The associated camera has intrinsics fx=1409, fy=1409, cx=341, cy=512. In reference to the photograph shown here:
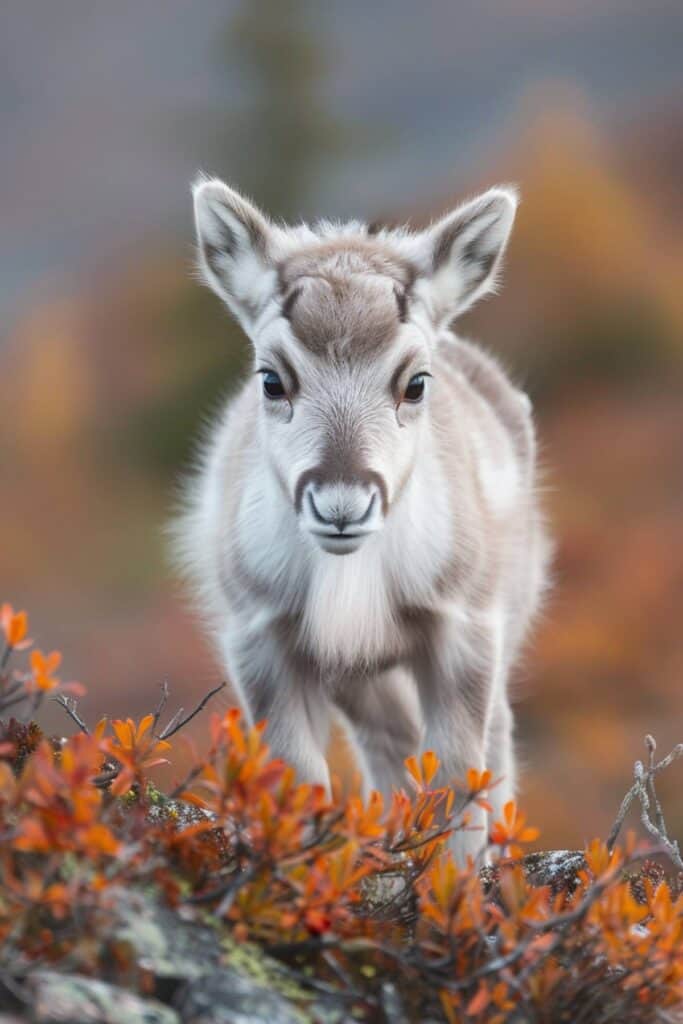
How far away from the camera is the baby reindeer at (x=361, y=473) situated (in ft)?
16.0

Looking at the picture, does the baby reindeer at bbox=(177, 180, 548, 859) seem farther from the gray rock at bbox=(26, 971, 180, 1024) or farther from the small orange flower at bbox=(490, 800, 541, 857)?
the gray rock at bbox=(26, 971, 180, 1024)

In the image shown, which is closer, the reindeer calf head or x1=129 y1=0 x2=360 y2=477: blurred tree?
the reindeer calf head

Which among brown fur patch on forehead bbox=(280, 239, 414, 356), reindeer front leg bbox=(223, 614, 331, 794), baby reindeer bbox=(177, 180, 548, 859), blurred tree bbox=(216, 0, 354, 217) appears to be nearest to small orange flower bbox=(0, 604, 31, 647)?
baby reindeer bbox=(177, 180, 548, 859)

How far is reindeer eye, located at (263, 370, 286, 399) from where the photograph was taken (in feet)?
16.5

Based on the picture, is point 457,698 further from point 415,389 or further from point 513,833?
point 513,833

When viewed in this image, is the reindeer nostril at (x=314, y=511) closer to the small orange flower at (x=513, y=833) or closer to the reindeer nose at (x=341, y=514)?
the reindeer nose at (x=341, y=514)

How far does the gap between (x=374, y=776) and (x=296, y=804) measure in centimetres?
437

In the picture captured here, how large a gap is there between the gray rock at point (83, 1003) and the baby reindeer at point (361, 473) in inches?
82.4

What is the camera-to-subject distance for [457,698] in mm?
5699

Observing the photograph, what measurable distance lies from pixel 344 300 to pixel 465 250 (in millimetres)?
905

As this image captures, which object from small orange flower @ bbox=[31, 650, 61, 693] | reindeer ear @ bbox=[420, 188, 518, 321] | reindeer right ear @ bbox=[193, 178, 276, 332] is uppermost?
reindeer ear @ bbox=[420, 188, 518, 321]

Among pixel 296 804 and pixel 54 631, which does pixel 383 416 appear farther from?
pixel 54 631

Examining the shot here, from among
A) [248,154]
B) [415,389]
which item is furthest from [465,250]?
[248,154]

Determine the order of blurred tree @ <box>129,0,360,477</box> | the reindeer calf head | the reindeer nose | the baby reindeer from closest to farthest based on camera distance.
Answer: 1. the reindeer nose
2. the reindeer calf head
3. the baby reindeer
4. blurred tree @ <box>129,0,360,477</box>
